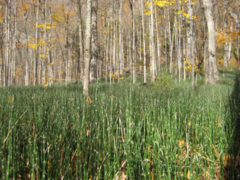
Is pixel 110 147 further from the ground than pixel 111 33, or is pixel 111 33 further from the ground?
pixel 111 33

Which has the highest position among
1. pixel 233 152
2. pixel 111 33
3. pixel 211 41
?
pixel 111 33

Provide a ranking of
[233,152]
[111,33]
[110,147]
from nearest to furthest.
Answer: [233,152]
[110,147]
[111,33]

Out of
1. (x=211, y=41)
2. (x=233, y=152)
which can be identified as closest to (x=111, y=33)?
(x=211, y=41)

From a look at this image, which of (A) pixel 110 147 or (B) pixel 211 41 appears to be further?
(B) pixel 211 41

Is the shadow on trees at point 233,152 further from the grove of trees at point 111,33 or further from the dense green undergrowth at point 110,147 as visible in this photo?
the grove of trees at point 111,33

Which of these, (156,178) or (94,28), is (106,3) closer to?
(94,28)

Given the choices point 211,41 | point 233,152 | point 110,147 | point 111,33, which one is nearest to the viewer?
point 233,152

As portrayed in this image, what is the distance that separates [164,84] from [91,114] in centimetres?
445

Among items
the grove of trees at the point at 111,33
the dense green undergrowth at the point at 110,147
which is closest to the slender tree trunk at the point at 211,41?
the grove of trees at the point at 111,33

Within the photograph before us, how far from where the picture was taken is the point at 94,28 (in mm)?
10633

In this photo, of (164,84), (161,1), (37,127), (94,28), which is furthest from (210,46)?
(37,127)

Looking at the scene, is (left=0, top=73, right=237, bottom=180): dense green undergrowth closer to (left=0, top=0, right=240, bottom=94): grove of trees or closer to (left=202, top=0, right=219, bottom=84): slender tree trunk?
(left=0, top=0, right=240, bottom=94): grove of trees

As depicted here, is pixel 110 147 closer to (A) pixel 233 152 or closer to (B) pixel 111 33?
(A) pixel 233 152

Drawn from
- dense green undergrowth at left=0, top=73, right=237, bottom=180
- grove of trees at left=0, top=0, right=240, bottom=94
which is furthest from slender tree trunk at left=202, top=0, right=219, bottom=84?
dense green undergrowth at left=0, top=73, right=237, bottom=180
